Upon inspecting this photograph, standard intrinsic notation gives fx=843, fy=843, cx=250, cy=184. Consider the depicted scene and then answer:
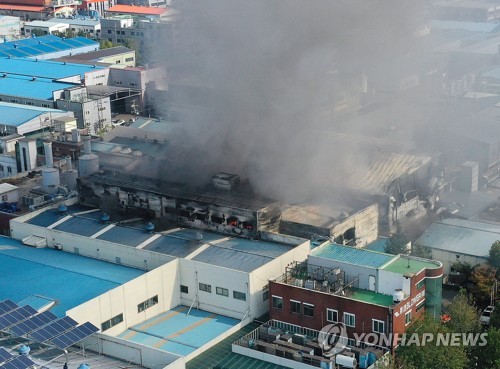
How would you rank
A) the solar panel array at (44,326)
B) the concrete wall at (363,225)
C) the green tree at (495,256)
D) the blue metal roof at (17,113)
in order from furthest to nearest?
the blue metal roof at (17,113), the concrete wall at (363,225), the green tree at (495,256), the solar panel array at (44,326)

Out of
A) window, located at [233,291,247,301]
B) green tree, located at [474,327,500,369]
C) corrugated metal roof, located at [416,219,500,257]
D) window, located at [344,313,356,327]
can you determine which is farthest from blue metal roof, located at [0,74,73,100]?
green tree, located at [474,327,500,369]

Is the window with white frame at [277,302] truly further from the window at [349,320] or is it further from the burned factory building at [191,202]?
the burned factory building at [191,202]

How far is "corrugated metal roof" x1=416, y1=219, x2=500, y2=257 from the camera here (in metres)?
13.1

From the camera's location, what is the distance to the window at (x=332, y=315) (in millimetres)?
9976

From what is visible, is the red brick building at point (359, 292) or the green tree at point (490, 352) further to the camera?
the red brick building at point (359, 292)

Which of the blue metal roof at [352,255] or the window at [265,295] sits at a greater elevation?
the blue metal roof at [352,255]

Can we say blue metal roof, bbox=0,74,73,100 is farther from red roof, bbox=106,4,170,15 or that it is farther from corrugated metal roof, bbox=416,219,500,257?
corrugated metal roof, bbox=416,219,500,257

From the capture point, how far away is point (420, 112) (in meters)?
21.4

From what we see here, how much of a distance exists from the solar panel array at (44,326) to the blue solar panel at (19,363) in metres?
0.47

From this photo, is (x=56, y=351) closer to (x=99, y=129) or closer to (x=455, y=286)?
(x=455, y=286)

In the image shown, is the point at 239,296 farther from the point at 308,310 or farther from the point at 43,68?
the point at 43,68

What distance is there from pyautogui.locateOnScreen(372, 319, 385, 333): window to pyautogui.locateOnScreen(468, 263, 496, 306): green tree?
246 cm

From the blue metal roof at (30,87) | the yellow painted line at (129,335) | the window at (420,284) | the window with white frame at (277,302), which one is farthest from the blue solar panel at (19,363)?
the blue metal roof at (30,87)

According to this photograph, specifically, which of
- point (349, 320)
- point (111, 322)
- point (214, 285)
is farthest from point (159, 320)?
point (349, 320)
